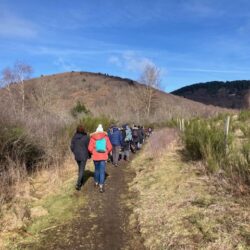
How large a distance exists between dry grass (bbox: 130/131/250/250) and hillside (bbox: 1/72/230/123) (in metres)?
41.8

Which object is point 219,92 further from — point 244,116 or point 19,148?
point 19,148

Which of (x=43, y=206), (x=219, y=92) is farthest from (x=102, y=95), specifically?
(x=43, y=206)

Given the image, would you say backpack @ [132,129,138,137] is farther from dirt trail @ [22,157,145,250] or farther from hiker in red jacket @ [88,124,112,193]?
dirt trail @ [22,157,145,250]

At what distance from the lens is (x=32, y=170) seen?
1291 centimetres

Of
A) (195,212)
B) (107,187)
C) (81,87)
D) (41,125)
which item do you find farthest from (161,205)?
(81,87)

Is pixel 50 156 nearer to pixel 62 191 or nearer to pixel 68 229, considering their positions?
pixel 62 191

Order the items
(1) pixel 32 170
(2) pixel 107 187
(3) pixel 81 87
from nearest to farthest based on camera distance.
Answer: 1. (2) pixel 107 187
2. (1) pixel 32 170
3. (3) pixel 81 87

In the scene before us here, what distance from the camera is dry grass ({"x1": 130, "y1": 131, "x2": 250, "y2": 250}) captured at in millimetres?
5848

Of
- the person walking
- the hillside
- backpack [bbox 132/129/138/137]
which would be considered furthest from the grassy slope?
the hillside

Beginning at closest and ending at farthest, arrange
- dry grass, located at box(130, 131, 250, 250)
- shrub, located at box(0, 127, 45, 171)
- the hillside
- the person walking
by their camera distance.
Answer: dry grass, located at box(130, 131, 250, 250) < shrub, located at box(0, 127, 45, 171) < the person walking < the hillside

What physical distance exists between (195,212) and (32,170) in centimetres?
751

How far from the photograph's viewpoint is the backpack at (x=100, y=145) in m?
10.1

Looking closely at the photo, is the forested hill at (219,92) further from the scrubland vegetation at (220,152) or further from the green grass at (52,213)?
the green grass at (52,213)

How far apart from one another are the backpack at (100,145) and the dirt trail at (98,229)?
3.93ft
